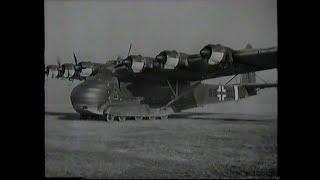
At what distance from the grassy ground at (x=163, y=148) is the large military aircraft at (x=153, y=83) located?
7.0 inches

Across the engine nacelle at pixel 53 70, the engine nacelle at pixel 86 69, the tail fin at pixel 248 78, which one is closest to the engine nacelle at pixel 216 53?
the tail fin at pixel 248 78

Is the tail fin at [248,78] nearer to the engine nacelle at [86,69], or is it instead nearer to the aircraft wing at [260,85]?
the aircraft wing at [260,85]

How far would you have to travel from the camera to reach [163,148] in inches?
151

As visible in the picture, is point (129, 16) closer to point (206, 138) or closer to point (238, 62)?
point (238, 62)

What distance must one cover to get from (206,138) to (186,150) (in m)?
0.22

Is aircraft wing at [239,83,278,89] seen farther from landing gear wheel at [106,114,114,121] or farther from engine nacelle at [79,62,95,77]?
engine nacelle at [79,62,95,77]

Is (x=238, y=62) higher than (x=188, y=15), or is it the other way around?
(x=188, y=15)

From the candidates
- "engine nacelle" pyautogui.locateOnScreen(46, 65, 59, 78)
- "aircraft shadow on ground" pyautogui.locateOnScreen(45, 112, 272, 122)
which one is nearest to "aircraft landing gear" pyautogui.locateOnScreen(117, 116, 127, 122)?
"aircraft shadow on ground" pyautogui.locateOnScreen(45, 112, 272, 122)

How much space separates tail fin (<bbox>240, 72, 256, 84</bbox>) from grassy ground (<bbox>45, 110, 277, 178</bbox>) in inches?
15.2

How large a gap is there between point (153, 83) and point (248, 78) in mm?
936

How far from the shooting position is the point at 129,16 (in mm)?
3900
